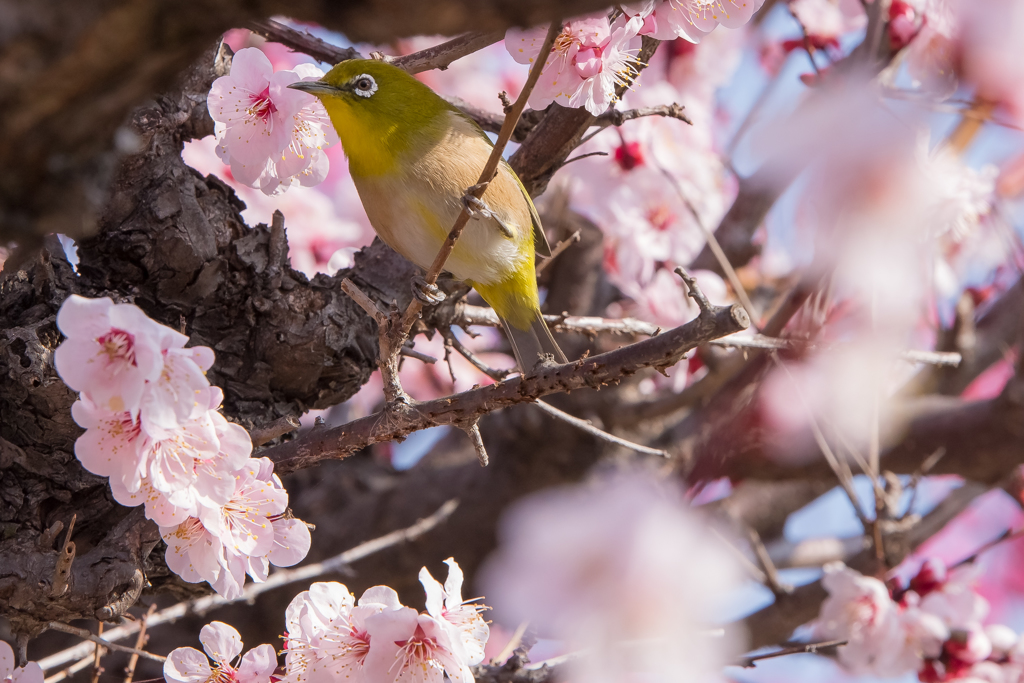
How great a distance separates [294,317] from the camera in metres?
1.68

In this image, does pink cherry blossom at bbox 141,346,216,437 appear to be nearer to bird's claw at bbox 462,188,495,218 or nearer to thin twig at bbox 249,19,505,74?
bird's claw at bbox 462,188,495,218

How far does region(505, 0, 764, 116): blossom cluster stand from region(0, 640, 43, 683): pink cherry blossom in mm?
1410

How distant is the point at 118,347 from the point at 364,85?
3.09 ft

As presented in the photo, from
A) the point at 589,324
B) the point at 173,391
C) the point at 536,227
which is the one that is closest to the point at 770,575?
the point at 589,324

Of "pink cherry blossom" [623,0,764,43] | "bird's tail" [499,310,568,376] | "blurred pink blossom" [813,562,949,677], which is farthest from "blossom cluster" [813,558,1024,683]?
"pink cherry blossom" [623,0,764,43]

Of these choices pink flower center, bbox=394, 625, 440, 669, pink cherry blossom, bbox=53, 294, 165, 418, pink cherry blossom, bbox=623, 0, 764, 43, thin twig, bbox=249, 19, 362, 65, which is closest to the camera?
pink cherry blossom, bbox=53, 294, 165, 418

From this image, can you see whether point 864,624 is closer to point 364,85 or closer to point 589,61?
point 589,61

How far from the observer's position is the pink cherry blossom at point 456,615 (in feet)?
4.46

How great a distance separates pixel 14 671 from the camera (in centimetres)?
132

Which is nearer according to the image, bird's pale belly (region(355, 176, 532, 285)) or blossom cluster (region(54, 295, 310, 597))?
blossom cluster (region(54, 295, 310, 597))

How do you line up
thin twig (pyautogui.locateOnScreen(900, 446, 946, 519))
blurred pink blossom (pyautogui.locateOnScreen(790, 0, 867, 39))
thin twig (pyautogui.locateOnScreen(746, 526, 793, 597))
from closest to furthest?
1. thin twig (pyautogui.locateOnScreen(900, 446, 946, 519))
2. thin twig (pyautogui.locateOnScreen(746, 526, 793, 597))
3. blurred pink blossom (pyautogui.locateOnScreen(790, 0, 867, 39))

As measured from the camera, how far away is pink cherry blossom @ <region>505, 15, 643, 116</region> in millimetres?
1521

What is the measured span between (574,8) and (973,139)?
6.81 feet

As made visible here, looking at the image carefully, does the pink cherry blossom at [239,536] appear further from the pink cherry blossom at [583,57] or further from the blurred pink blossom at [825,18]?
the blurred pink blossom at [825,18]
